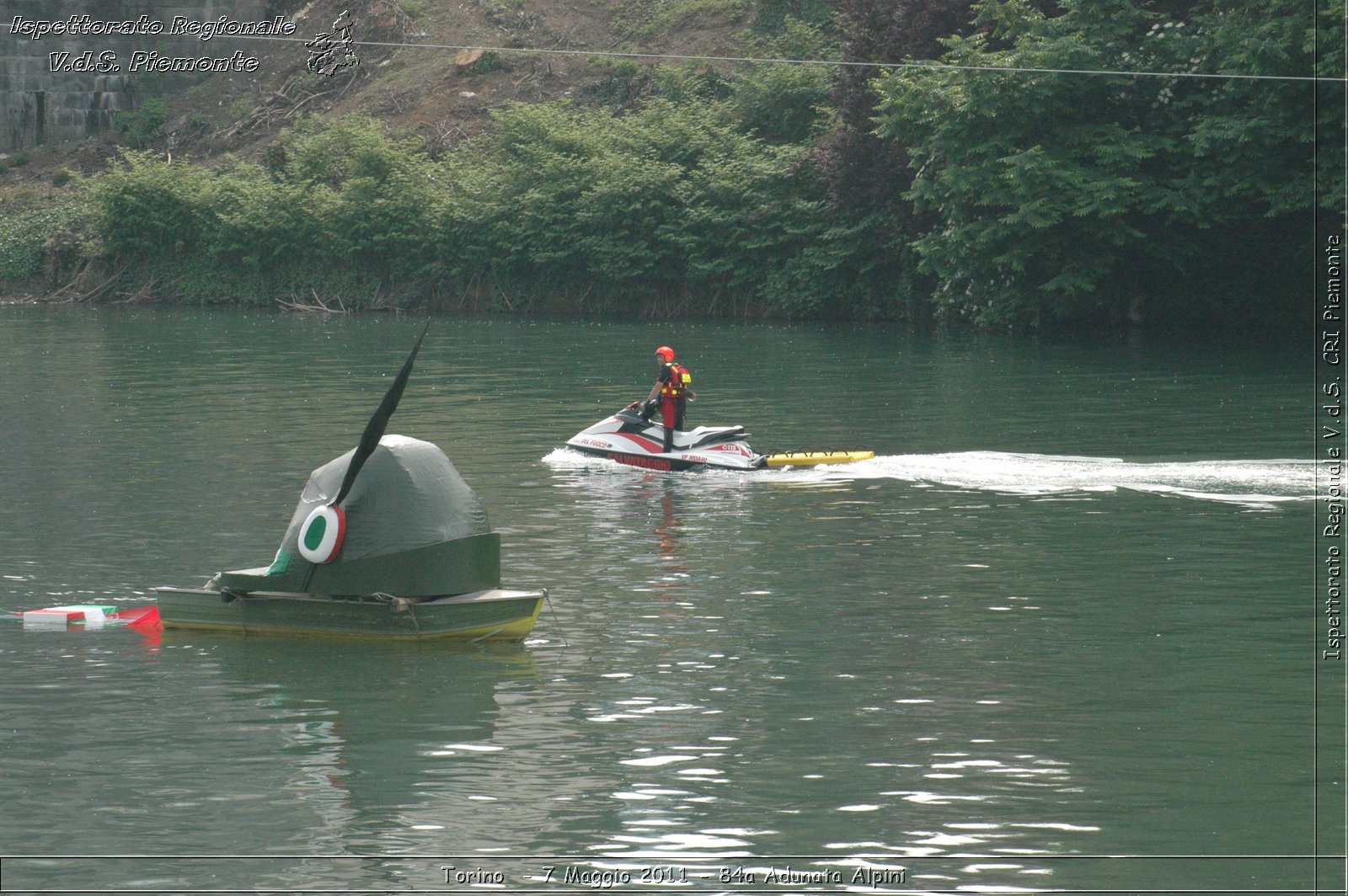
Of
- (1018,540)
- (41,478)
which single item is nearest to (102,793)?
(1018,540)

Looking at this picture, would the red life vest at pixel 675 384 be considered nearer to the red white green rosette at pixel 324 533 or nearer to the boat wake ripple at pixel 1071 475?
the boat wake ripple at pixel 1071 475

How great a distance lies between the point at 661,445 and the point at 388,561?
10.6 metres

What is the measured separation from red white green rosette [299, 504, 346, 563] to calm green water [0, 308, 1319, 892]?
789mm

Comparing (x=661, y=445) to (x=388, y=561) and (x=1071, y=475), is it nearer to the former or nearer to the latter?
(x=1071, y=475)

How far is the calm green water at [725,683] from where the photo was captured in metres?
9.98

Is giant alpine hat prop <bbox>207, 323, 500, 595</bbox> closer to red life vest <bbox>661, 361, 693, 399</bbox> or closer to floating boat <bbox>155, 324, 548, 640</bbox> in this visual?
floating boat <bbox>155, 324, 548, 640</bbox>

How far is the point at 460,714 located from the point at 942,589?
17.9ft

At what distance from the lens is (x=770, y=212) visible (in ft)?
190

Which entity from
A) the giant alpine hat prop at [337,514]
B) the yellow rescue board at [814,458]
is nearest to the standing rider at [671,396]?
the yellow rescue board at [814,458]

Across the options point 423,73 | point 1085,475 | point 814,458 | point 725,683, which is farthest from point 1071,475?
point 423,73

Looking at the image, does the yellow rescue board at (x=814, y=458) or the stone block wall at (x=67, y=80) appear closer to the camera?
the yellow rescue board at (x=814, y=458)

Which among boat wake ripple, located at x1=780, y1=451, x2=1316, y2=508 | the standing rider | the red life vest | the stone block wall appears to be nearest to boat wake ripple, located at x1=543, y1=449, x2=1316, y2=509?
boat wake ripple, located at x1=780, y1=451, x2=1316, y2=508

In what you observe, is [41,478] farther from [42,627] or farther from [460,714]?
[460,714]

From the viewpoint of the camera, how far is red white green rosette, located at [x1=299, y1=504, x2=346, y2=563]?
566 inches
